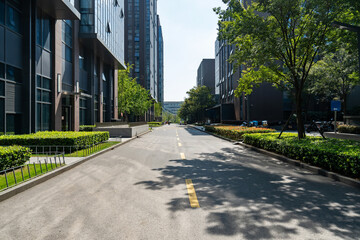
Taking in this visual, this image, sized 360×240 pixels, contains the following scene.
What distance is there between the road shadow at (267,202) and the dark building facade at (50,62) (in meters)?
12.7

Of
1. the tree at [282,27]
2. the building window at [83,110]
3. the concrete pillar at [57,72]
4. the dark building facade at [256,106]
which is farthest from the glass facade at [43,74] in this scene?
the dark building facade at [256,106]

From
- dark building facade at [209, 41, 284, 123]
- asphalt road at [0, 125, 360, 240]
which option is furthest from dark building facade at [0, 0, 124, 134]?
dark building facade at [209, 41, 284, 123]

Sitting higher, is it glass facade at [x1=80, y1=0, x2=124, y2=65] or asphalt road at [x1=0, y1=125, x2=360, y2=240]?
glass facade at [x1=80, y1=0, x2=124, y2=65]

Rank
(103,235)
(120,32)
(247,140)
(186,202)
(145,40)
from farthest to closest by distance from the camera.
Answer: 1. (145,40)
2. (120,32)
3. (247,140)
4. (186,202)
5. (103,235)

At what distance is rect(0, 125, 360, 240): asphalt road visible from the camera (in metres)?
3.47

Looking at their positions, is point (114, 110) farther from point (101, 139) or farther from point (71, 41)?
point (101, 139)

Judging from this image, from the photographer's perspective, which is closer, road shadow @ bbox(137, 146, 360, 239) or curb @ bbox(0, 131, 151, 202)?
road shadow @ bbox(137, 146, 360, 239)

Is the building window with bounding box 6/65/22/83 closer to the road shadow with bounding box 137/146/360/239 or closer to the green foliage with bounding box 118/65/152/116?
the road shadow with bounding box 137/146/360/239

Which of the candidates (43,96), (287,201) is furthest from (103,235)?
(43,96)

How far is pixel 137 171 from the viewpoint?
7785 millimetres

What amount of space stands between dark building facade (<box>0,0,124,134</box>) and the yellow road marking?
1312 cm

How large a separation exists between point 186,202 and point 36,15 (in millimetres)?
18386

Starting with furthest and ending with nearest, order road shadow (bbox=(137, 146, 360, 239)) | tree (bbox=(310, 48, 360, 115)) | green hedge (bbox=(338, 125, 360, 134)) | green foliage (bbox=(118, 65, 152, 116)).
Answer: green foliage (bbox=(118, 65, 152, 116)) < tree (bbox=(310, 48, 360, 115)) < green hedge (bbox=(338, 125, 360, 134)) < road shadow (bbox=(137, 146, 360, 239))

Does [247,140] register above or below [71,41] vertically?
below
